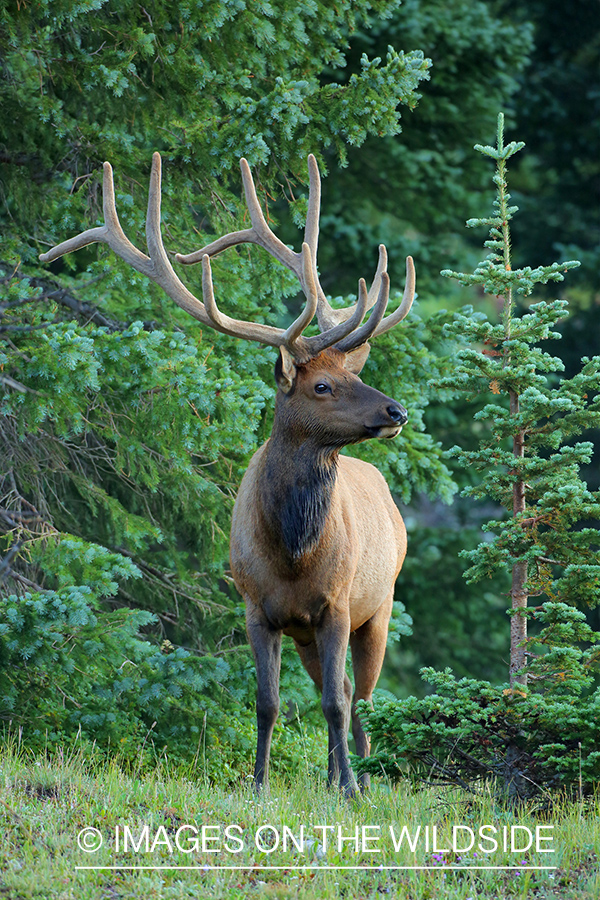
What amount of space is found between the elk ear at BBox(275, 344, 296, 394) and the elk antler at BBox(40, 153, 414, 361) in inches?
1.8

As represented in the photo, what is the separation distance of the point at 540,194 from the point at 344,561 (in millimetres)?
13927

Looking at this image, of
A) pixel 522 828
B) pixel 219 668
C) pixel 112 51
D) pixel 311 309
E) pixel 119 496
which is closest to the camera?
pixel 522 828

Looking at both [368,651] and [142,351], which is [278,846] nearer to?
[368,651]

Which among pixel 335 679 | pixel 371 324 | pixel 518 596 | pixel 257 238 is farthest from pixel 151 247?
pixel 518 596

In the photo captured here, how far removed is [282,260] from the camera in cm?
629

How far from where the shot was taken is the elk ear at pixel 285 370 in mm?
5684

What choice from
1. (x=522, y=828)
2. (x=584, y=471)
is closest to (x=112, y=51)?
(x=522, y=828)

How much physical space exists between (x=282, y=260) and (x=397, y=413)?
1423 mm

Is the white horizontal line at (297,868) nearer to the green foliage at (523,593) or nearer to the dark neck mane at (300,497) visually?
the green foliage at (523,593)

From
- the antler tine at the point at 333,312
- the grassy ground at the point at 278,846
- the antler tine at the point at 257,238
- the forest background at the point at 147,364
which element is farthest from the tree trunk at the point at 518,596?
the antler tine at the point at 257,238

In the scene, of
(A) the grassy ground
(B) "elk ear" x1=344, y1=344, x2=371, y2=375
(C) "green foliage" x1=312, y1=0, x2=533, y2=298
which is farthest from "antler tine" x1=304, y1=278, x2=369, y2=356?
(C) "green foliage" x1=312, y1=0, x2=533, y2=298

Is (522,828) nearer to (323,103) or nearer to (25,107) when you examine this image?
(323,103)

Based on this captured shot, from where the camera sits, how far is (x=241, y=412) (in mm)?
6859

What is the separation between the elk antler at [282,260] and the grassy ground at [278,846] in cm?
229
